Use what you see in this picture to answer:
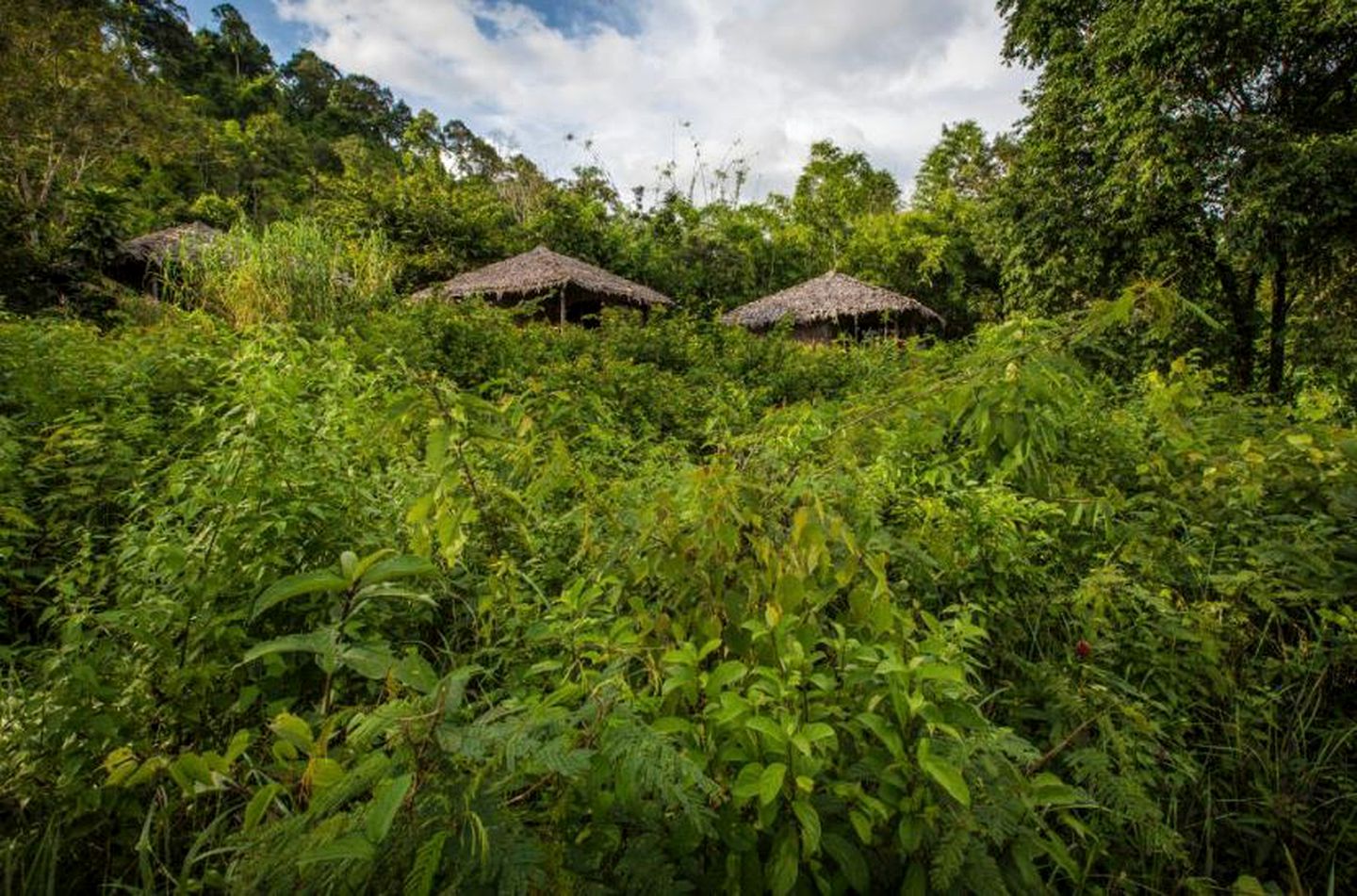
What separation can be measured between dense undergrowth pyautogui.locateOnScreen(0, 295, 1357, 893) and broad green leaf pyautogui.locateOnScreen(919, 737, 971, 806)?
0.12ft

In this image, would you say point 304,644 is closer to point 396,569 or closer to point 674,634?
point 396,569

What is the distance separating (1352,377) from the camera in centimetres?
711

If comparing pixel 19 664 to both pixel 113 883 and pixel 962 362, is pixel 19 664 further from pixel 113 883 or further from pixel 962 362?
pixel 962 362

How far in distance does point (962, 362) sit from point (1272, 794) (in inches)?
54.6

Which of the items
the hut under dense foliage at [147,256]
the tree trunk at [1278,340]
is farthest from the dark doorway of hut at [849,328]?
the hut under dense foliage at [147,256]

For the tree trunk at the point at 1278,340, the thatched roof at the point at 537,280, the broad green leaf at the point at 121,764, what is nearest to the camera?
the broad green leaf at the point at 121,764

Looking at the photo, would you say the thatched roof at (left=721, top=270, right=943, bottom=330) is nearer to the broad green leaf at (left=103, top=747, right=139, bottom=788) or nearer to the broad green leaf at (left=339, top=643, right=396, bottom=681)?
the broad green leaf at (left=103, top=747, right=139, bottom=788)

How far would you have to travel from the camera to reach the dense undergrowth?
877 millimetres

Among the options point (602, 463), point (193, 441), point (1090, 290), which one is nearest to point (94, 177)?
point (193, 441)

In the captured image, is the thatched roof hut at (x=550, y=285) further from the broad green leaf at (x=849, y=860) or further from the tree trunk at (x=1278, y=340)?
the broad green leaf at (x=849, y=860)

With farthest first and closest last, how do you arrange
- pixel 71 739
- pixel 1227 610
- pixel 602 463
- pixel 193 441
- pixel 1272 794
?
pixel 602 463 → pixel 193 441 → pixel 1227 610 → pixel 1272 794 → pixel 71 739

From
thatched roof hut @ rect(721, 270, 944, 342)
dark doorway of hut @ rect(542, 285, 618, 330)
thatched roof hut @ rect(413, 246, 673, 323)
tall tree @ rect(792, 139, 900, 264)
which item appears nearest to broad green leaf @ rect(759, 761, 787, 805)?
thatched roof hut @ rect(413, 246, 673, 323)

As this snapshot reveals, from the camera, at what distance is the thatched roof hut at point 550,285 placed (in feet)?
49.0

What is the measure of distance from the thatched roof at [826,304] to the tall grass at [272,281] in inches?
464
